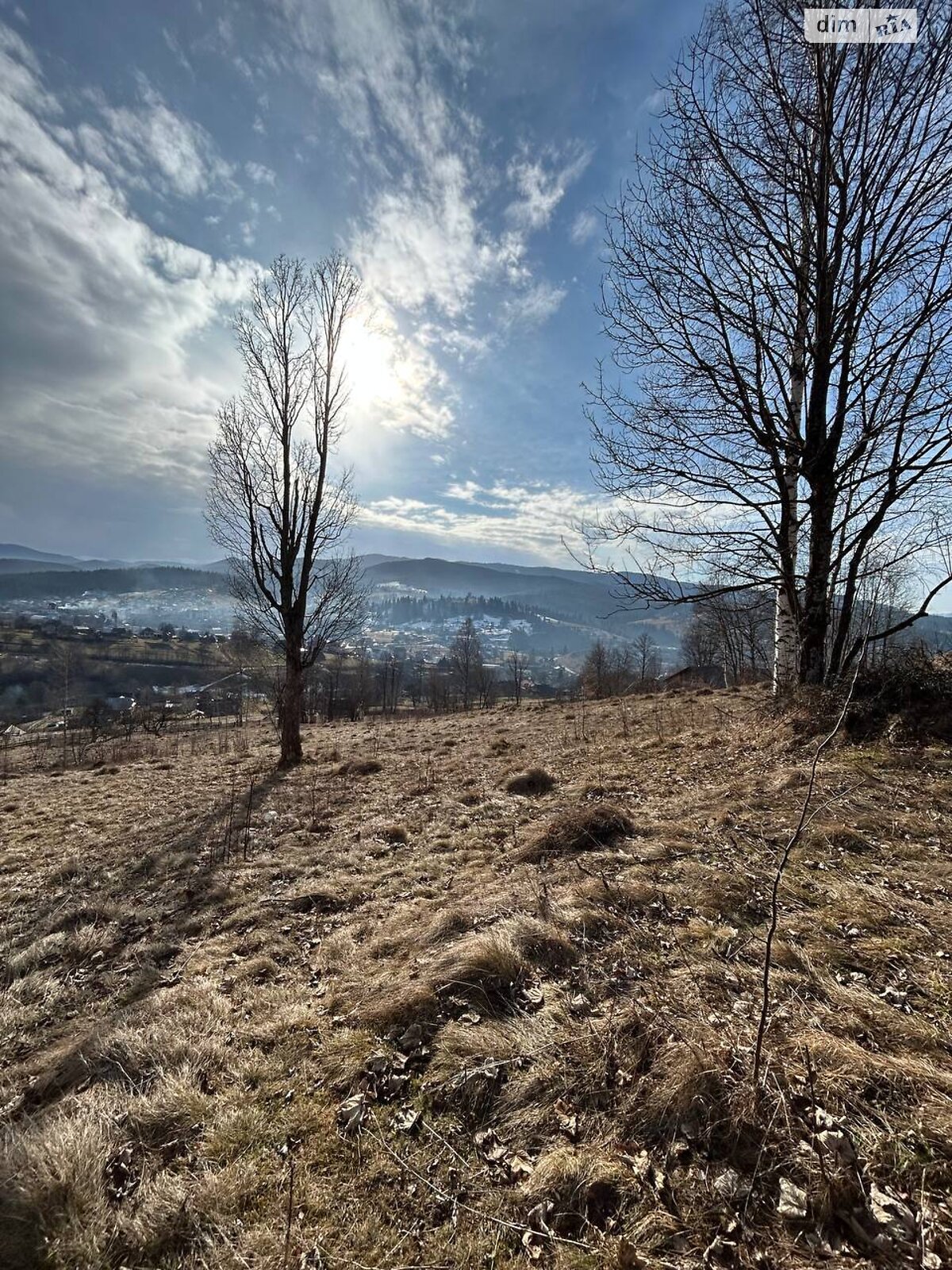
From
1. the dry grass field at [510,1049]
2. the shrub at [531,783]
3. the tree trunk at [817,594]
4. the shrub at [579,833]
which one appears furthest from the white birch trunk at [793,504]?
the shrub at [579,833]

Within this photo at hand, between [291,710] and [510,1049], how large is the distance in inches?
455

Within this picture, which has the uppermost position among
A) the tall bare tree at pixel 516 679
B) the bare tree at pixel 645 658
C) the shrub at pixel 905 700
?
the shrub at pixel 905 700

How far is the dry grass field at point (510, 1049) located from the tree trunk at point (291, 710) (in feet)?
22.1

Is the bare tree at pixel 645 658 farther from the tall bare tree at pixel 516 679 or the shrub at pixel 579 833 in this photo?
the shrub at pixel 579 833

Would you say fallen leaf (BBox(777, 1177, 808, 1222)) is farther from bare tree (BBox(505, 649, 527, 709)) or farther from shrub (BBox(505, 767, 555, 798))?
bare tree (BBox(505, 649, 527, 709))

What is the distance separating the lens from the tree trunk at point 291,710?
42.1 ft

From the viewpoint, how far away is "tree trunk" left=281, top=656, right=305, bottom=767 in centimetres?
1282

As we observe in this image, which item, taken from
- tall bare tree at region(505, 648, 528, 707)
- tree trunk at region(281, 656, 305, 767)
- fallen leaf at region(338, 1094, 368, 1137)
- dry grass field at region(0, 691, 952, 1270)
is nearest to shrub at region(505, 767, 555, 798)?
dry grass field at region(0, 691, 952, 1270)

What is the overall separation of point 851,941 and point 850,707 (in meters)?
4.99

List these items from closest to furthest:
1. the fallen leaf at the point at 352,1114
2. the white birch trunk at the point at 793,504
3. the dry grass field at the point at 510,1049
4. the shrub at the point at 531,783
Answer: the dry grass field at the point at 510,1049 < the fallen leaf at the point at 352,1114 < the white birch trunk at the point at 793,504 < the shrub at the point at 531,783

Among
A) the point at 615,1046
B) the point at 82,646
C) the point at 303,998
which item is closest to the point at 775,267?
the point at 615,1046

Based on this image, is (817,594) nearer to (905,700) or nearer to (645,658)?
(905,700)

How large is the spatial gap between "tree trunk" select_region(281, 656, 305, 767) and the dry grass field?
6.73 metres

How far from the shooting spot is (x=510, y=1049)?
8.71 feet
